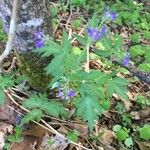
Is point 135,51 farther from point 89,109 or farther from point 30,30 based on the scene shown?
point 89,109

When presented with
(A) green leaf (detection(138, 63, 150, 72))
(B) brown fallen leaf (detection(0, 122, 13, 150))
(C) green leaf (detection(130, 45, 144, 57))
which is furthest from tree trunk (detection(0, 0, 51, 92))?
(C) green leaf (detection(130, 45, 144, 57))

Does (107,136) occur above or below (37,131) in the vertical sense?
below

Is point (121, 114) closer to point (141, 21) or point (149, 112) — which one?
point (149, 112)

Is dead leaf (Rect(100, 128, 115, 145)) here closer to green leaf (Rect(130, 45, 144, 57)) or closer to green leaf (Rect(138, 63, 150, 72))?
green leaf (Rect(138, 63, 150, 72))

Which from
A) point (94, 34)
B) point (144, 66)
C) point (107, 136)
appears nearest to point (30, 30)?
point (94, 34)

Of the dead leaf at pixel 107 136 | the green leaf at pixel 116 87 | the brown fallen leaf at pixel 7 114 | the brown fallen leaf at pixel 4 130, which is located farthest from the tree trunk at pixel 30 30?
the green leaf at pixel 116 87

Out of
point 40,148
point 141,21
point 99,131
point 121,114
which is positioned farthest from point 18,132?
point 141,21
